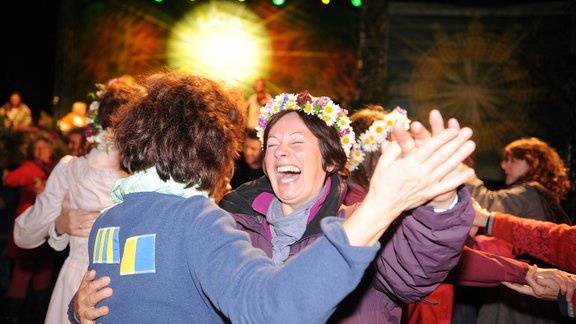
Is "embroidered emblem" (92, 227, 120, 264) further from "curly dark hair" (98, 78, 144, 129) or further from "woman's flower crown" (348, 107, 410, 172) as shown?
"woman's flower crown" (348, 107, 410, 172)

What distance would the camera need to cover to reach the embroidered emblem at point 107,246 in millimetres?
1671

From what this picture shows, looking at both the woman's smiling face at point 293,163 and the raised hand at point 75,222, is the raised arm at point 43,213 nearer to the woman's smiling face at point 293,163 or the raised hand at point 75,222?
the raised hand at point 75,222

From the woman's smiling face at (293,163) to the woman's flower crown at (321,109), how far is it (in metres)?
0.08

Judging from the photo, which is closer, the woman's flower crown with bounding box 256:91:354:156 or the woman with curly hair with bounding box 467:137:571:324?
the woman's flower crown with bounding box 256:91:354:156

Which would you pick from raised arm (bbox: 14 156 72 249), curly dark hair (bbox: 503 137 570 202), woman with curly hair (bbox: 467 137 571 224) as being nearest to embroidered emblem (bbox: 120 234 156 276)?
raised arm (bbox: 14 156 72 249)

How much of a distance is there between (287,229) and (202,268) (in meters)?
1.05

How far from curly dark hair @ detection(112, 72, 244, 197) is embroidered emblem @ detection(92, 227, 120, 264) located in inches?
9.2

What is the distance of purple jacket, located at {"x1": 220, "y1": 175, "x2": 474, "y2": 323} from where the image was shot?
155 centimetres

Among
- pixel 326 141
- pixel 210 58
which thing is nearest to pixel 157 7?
pixel 210 58

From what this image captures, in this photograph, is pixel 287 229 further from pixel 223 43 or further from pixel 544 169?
pixel 223 43

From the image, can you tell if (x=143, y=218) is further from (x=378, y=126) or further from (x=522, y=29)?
(x=522, y=29)

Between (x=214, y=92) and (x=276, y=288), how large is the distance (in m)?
0.92

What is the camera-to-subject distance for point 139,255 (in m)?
1.58

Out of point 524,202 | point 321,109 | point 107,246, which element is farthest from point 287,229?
point 524,202
